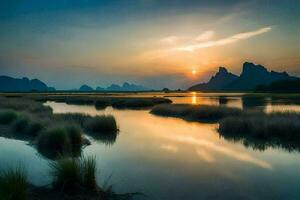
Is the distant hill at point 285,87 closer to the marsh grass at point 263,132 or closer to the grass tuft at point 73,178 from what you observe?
the marsh grass at point 263,132

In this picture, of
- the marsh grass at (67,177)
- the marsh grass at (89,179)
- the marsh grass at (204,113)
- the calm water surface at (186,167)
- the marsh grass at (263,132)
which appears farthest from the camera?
the marsh grass at (204,113)

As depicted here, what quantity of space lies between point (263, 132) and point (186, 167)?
40.3 feet

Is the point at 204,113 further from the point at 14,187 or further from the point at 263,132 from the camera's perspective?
the point at 14,187

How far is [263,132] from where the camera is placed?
26.0 m

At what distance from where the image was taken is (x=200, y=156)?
61.8 feet

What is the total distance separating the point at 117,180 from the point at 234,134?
16.5 meters

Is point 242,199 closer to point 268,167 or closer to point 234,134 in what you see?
point 268,167

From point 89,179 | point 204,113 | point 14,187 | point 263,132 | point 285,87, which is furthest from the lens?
point 285,87

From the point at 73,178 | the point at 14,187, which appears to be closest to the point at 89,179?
the point at 73,178

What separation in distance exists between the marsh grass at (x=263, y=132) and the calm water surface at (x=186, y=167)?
1.70 meters

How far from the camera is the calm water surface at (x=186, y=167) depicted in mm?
12141

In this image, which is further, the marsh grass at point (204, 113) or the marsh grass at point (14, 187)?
the marsh grass at point (204, 113)

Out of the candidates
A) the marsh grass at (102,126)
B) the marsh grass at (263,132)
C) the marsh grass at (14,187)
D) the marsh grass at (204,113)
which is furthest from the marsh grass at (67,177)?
the marsh grass at (204,113)

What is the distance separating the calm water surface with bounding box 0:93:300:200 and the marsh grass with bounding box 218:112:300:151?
1703mm
